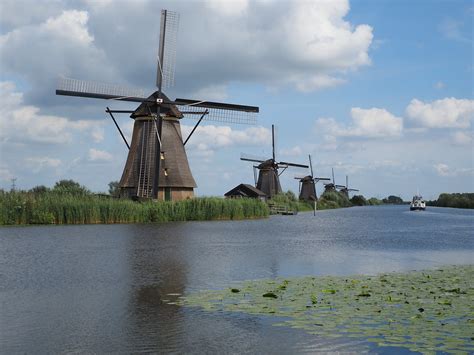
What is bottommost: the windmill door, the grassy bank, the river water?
the river water

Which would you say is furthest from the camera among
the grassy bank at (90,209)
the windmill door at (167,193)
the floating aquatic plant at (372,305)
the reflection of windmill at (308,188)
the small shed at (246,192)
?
the reflection of windmill at (308,188)

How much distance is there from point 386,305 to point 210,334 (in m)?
2.95

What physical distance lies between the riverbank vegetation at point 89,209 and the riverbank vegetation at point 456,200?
251 feet

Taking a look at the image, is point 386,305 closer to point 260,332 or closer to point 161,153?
point 260,332

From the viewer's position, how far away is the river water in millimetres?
6363

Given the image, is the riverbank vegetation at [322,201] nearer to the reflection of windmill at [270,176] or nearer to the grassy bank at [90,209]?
the reflection of windmill at [270,176]

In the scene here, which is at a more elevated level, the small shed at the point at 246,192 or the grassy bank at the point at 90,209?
the small shed at the point at 246,192

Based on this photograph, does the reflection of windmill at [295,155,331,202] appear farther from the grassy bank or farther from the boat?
the grassy bank

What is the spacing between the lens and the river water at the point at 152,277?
636cm

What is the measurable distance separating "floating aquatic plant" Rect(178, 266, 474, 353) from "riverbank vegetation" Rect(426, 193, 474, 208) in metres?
94.4

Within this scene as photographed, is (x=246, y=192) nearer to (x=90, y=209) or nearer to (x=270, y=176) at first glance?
(x=270, y=176)

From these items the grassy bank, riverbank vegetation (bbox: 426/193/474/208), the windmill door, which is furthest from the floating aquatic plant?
riverbank vegetation (bbox: 426/193/474/208)

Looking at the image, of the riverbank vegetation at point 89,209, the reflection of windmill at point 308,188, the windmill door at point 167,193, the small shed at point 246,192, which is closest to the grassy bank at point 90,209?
the riverbank vegetation at point 89,209

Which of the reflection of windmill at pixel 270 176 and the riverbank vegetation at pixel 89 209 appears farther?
the reflection of windmill at pixel 270 176
